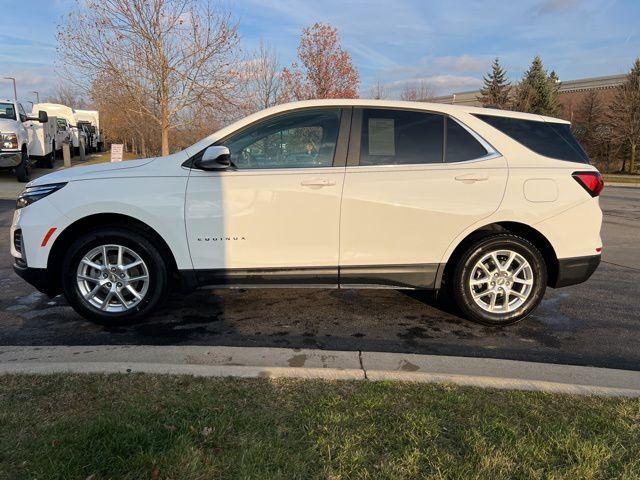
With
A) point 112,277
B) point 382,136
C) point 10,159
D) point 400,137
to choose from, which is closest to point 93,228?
point 112,277

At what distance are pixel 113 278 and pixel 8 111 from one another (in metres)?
13.2

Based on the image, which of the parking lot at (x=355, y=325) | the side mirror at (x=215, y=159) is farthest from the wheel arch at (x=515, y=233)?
the side mirror at (x=215, y=159)

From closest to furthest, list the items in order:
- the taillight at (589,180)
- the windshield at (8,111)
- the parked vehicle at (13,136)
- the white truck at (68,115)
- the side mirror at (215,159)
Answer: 1. the side mirror at (215,159)
2. the taillight at (589,180)
3. the parked vehicle at (13,136)
4. the windshield at (8,111)
5. the white truck at (68,115)

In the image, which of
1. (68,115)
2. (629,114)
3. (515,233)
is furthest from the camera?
(629,114)

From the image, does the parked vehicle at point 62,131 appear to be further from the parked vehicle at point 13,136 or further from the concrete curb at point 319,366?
the concrete curb at point 319,366

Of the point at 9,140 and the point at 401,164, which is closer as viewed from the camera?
the point at 401,164

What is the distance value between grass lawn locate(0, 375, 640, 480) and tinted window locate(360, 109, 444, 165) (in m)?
1.95

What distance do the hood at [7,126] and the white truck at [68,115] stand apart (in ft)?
28.9

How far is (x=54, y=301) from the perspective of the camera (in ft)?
15.9

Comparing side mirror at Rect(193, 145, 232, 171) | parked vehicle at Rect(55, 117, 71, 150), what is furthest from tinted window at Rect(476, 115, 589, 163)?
parked vehicle at Rect(55, 117, 71, 150)

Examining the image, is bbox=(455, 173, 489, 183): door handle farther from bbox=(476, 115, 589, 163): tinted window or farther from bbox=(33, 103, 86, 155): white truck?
bbox=(33, 103, 86, 155): white truck

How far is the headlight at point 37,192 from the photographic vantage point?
4.02 m

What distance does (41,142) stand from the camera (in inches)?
656

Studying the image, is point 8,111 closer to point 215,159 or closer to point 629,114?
point 215,159
